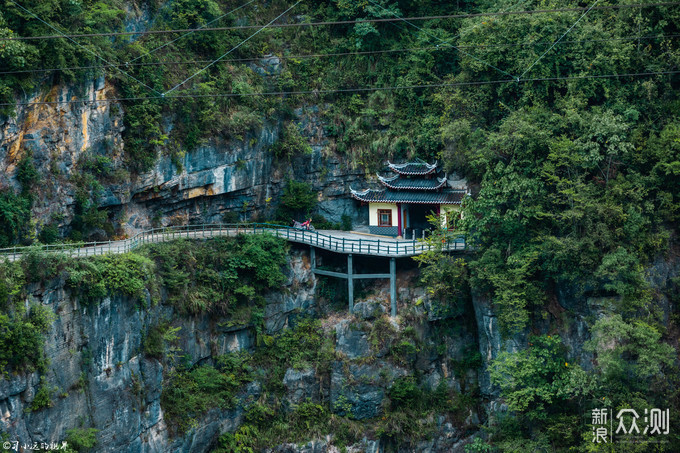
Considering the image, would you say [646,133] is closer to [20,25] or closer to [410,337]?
[410,337]

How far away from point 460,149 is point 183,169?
40.4 ft

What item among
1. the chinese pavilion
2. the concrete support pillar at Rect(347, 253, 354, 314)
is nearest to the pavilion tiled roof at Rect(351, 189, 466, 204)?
the chinese pavilion

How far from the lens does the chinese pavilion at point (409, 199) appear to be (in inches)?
1240

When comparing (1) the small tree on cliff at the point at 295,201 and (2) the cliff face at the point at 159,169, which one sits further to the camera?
(1) the small tree on cliff at the point at 295,201

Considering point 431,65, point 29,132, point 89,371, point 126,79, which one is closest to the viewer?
point 89,371

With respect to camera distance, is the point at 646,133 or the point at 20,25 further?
the point at 646,133

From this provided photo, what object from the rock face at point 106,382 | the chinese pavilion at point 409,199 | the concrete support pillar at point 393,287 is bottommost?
the rock face at point 106,382

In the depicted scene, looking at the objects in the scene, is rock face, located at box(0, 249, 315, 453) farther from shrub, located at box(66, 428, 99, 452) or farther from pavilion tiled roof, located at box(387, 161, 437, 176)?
pavilion tiled roof, located at box(387, 161, 437, 176)

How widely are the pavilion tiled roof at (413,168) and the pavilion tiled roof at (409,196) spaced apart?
93 centimetres

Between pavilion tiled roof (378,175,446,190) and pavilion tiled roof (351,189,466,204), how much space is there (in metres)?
0.36

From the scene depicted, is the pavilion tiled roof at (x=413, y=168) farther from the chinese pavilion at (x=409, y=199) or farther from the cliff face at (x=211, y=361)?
the cliff face at (x=211, y=361)

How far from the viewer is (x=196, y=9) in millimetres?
32938

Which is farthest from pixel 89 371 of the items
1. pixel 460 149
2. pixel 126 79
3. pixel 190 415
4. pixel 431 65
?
pixel 431 65

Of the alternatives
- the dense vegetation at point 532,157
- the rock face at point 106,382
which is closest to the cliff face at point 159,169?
the dense vegetation at point 532,157
